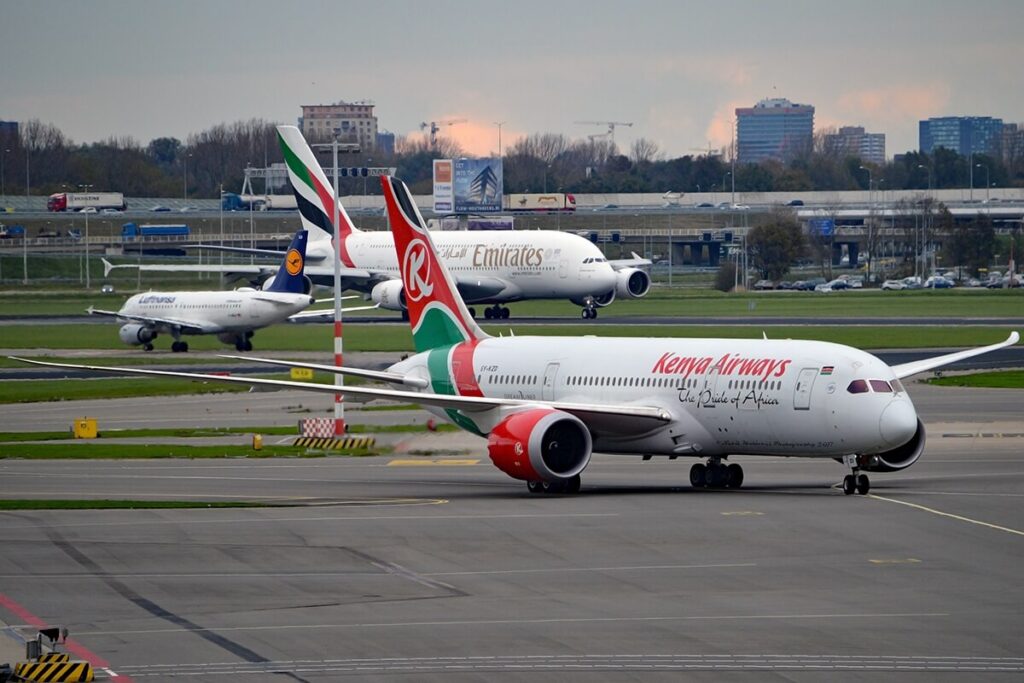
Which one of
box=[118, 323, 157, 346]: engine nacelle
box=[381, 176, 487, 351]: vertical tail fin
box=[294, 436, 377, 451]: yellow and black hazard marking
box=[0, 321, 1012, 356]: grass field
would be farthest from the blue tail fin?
box=[381, 176, 487, 351]: vertical tail fin

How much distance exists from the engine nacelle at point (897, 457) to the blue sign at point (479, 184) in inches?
5791

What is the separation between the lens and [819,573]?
96.1 ft

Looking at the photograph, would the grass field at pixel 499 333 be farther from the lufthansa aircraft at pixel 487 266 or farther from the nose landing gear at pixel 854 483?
the nose landing gear at pixel 854 483

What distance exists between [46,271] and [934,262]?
10105 centimetres

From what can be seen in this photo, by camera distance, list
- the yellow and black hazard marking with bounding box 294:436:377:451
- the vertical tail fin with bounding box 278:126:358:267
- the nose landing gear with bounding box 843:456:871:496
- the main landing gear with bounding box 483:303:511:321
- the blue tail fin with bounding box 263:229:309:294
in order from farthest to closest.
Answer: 1. the main landing gear with bounding box 483:303:511:321
2. the vertical tail fin with bounding box 278:126:358:267
3. the blue tail fin with bounding box 263:229:309:294
4. the yellow and black hazard marking with bounding box 294:436:377:451
5. the nose landing gear with bounding box 843:456:871:496

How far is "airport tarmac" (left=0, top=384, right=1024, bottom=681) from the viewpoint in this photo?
22.7 metres

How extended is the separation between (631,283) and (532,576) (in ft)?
293

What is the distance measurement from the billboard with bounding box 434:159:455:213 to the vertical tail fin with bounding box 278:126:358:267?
64851 mm

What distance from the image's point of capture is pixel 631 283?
118m

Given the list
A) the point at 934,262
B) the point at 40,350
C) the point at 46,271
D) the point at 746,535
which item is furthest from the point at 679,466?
the point at 934,262

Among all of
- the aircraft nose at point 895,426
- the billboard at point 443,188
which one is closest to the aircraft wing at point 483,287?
the billboard at point 443,188

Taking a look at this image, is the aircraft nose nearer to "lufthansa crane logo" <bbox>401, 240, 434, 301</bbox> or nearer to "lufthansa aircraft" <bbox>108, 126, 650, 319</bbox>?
"lufthansa crane logo" <bbox>401, 240, 434, 301</bbox>

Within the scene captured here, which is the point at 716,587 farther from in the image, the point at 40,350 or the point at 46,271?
the point at 46,271

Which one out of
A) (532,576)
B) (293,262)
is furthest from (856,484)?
(293,262)
